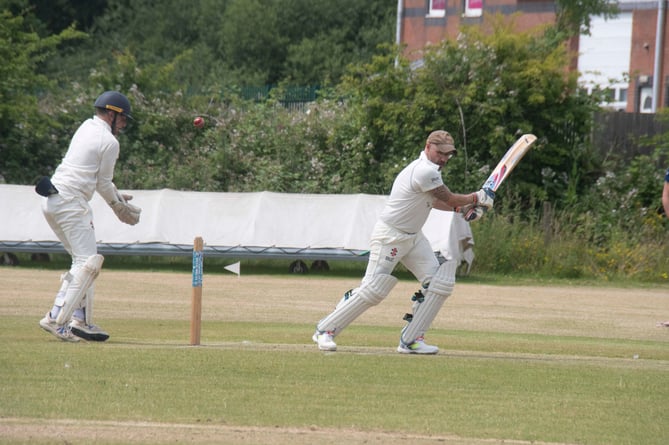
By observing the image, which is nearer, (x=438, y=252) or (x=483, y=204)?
(x=483, y=204)

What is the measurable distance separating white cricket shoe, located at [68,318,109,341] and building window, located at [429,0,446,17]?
104ft

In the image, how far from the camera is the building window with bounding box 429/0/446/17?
131 ft

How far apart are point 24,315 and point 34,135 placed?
14137 millimetres

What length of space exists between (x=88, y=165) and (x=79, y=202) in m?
0.31

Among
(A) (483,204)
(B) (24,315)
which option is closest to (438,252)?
(B) (24,315)

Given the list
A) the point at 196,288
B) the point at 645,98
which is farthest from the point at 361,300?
the point at 645,98

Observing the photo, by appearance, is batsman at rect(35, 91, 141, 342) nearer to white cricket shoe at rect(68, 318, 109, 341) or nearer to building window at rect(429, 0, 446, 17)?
white cricket shoe at rect(68, 318, 109, 341)

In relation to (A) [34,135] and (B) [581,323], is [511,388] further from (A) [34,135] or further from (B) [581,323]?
(A) [34,135]

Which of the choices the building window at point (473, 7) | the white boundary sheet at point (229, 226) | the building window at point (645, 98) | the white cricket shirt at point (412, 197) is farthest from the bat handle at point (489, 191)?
the building window at point (473, 7)

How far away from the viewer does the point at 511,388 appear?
770cm

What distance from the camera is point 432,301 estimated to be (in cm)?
927

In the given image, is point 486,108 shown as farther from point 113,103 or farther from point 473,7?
point 473,7

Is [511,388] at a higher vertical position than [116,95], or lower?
lower

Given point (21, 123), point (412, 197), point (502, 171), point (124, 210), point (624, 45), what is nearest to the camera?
point (412, 197)
